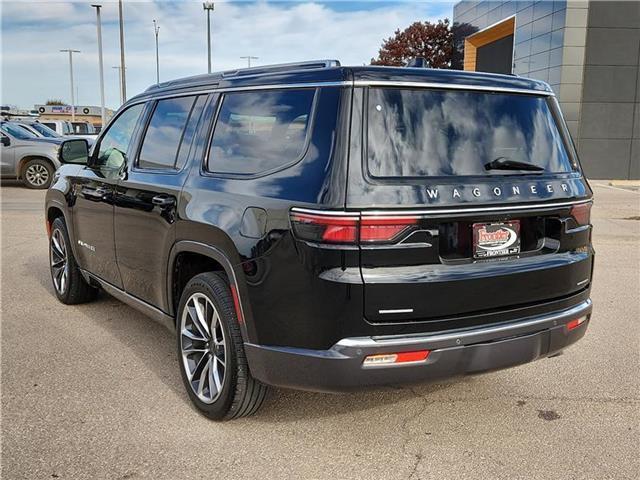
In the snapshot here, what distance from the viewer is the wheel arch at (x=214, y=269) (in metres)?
3.08

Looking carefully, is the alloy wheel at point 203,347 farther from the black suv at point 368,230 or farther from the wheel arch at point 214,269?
the wheel arch at point 214,269

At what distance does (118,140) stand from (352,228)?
2.85m

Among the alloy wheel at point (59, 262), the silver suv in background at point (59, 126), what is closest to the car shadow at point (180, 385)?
the alloy wheel at point (59, 262)

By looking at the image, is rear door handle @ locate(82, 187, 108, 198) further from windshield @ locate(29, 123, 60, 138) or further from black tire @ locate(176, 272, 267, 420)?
windshield @ locate(29, 123, 60, 138)

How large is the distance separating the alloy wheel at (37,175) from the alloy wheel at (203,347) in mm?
14760

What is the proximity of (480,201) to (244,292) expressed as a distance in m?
1.23

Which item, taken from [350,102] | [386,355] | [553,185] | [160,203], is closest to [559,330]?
[553,185]

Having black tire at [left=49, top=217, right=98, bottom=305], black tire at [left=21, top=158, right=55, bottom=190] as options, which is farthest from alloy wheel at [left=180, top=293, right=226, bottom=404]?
black tire at [left=21, top=158, right=55, bottom=190]

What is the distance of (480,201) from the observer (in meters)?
2.93

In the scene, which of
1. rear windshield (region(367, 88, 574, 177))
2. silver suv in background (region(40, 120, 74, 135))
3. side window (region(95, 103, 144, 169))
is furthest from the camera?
silver suv in background (region(40, 120, 74, 135))

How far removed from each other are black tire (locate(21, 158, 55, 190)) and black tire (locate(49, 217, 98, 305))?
11.6 m

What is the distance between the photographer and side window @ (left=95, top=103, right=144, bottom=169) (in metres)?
4.63

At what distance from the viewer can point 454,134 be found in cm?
302

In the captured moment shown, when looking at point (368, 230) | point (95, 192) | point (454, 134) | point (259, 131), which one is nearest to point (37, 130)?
point (95, 192)
